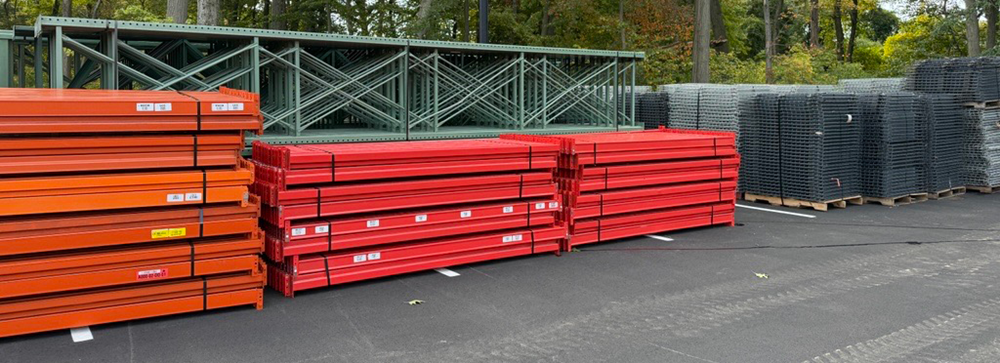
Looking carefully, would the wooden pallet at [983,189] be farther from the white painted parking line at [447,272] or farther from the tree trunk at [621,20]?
the tree trunk at [621,20]

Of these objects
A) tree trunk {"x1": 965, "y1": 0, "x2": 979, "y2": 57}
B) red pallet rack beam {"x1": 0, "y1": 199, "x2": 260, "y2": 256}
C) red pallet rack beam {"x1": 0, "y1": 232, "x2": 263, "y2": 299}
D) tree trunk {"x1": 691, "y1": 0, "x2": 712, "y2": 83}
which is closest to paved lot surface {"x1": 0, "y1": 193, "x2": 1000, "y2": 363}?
red pallet rack beam {"x1": 0, "y1": 232, "x2": 263, "y2": 299}

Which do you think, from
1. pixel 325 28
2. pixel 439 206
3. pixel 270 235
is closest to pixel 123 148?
pixel 270 235

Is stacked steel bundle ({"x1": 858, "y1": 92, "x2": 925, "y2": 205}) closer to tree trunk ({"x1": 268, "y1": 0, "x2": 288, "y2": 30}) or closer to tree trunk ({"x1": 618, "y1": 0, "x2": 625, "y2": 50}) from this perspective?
tree trunk ({"x1": 618, "y1": 0, "x2": 625, "y2": 50})

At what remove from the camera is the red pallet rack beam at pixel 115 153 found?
629 cm

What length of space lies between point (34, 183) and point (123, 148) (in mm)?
717

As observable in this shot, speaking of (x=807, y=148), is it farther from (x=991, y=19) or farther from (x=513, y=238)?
(x=991, y=19)

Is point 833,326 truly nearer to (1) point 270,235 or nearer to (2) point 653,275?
(2) point 653,275

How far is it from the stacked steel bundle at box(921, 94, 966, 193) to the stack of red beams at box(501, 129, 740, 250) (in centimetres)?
510

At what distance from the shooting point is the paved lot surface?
610 centimetres

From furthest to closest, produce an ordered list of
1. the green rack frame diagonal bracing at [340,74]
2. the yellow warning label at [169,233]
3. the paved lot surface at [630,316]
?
1. the green rack frame diagonal bracing at [340,74]
2. the yellow warning label at [169,233]
3. the paved lot surface at [630,316]

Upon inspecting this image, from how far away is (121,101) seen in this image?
21.6 feet

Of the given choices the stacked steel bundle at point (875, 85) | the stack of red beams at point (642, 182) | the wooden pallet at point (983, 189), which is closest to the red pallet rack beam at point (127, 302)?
the stack of red beams at point (642, 182)

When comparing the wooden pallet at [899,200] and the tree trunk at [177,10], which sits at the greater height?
the tree trunk at [177,10]

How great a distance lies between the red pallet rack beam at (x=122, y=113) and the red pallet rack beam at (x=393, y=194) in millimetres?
833
